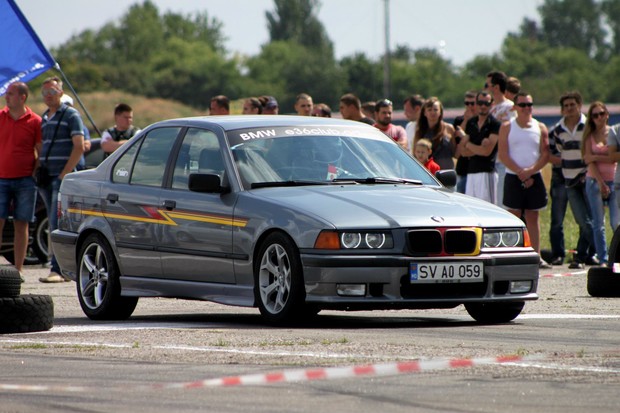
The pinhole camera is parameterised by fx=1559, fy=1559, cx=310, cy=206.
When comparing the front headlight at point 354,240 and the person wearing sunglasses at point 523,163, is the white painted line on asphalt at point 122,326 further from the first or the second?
the person wearing sunglasses at point 523,163

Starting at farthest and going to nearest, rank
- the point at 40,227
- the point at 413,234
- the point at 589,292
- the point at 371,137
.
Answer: the point at 40,227 < the point at 589,292 < the point at 371,137 < the point at 413,234

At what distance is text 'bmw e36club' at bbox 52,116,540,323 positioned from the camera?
10.5 m

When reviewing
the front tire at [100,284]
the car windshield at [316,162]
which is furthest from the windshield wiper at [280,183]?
the front tire at [100,284]

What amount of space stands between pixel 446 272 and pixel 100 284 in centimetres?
314

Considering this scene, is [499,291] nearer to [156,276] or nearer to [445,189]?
[445,189]

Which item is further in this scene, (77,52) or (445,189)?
(77,52)

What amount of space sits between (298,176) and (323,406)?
16.5 ft

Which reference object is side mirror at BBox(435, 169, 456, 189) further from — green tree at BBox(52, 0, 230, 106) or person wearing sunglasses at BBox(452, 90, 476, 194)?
green tree at BBox(52, 0, 230, 106)

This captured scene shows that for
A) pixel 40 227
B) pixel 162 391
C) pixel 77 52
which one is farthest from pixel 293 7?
pixel 162 391

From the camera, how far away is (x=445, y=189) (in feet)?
39.1

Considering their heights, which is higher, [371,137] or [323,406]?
[371,137]

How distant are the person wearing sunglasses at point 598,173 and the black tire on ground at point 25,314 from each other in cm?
864

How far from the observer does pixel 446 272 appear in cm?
1066

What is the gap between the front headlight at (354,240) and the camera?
1045cm
